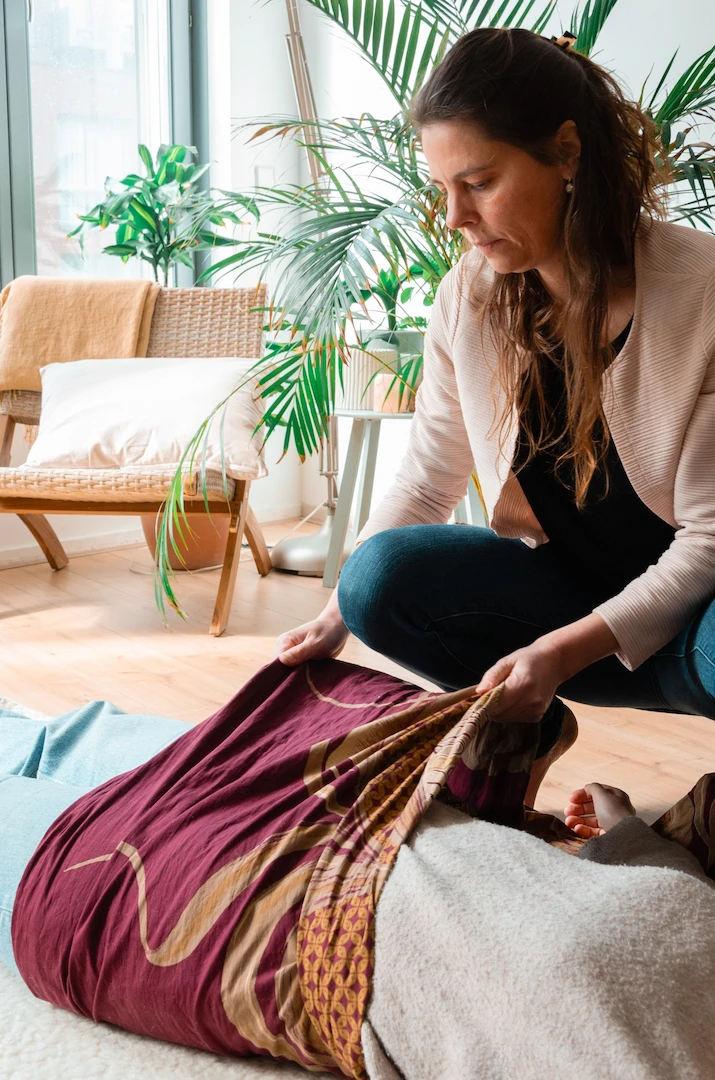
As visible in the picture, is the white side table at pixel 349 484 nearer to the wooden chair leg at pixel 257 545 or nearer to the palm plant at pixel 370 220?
the wooden chair leg at pixel 257 545

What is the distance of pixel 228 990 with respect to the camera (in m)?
0.82

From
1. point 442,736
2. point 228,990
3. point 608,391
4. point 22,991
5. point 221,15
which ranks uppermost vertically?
point 221,15

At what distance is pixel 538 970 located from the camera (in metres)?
0.68

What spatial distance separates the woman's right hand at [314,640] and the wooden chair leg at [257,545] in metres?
1.63

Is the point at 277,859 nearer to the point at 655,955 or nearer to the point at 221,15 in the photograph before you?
the point at 655,955

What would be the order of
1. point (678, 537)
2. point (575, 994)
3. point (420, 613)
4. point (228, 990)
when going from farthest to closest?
point (420, 613) → point (678, 537) → point (228, 990) → point (575, 994)

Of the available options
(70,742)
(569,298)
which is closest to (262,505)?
(70,742)

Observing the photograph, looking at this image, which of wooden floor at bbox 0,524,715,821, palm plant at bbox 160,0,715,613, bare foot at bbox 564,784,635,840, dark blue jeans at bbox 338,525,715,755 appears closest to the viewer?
bare foot at bbox 564,784,635,840

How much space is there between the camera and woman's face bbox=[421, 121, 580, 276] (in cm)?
107

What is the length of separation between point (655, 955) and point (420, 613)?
2.06 ft

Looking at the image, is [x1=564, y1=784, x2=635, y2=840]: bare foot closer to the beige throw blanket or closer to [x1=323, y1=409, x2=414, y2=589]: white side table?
[x1=323, y1=409, x2=414, y2=589]: white side table

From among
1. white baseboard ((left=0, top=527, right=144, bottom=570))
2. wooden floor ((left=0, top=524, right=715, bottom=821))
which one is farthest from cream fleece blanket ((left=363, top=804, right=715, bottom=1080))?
white baseboard ((left=0, top=527, right=144, bottom=570))

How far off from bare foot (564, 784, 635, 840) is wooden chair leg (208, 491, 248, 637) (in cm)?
130

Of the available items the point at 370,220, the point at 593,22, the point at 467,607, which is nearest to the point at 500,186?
the point at 467,607
